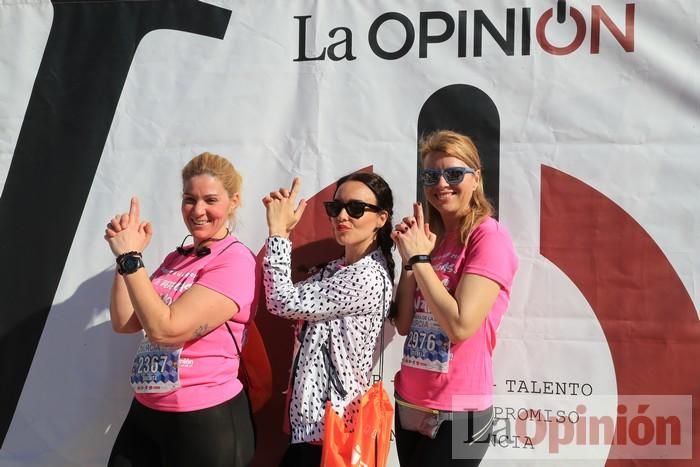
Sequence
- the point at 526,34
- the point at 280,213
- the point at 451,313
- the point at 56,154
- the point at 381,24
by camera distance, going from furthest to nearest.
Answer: the point at 56,154 → the point at 381,24 → the point at 526,34 → the point at 280,213 → the point at 451,313

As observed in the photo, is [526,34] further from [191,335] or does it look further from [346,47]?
[191,335]

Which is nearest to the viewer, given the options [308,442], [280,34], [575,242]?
[308,442]

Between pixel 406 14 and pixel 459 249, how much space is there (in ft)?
3.53

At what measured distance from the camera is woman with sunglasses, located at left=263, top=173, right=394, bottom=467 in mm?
2195

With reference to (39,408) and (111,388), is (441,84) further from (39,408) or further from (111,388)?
(39,408)

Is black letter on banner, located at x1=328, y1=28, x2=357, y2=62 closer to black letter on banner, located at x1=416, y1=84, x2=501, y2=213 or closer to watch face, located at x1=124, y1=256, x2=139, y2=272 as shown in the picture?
black letter on banner, located at x1=416, y1=84, x2=501, y2=213

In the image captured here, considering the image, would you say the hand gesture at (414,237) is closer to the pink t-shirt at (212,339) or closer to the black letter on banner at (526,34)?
the pink t-shirt at (212,339)

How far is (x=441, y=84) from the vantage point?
9.12 feet

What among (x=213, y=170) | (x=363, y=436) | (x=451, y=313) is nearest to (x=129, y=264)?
(x=213, y=170)

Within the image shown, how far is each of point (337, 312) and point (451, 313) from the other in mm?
359

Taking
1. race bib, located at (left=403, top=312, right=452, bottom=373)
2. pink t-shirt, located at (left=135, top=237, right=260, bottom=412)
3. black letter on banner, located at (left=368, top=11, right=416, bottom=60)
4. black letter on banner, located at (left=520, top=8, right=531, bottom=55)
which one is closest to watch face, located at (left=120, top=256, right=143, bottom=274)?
pink t-shirt, located at (left=135, top=237, right=260, bottom=412)

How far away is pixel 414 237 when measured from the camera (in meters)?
2.21

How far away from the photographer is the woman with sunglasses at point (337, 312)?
86.4 inches

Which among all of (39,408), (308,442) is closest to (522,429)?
(308,442)
